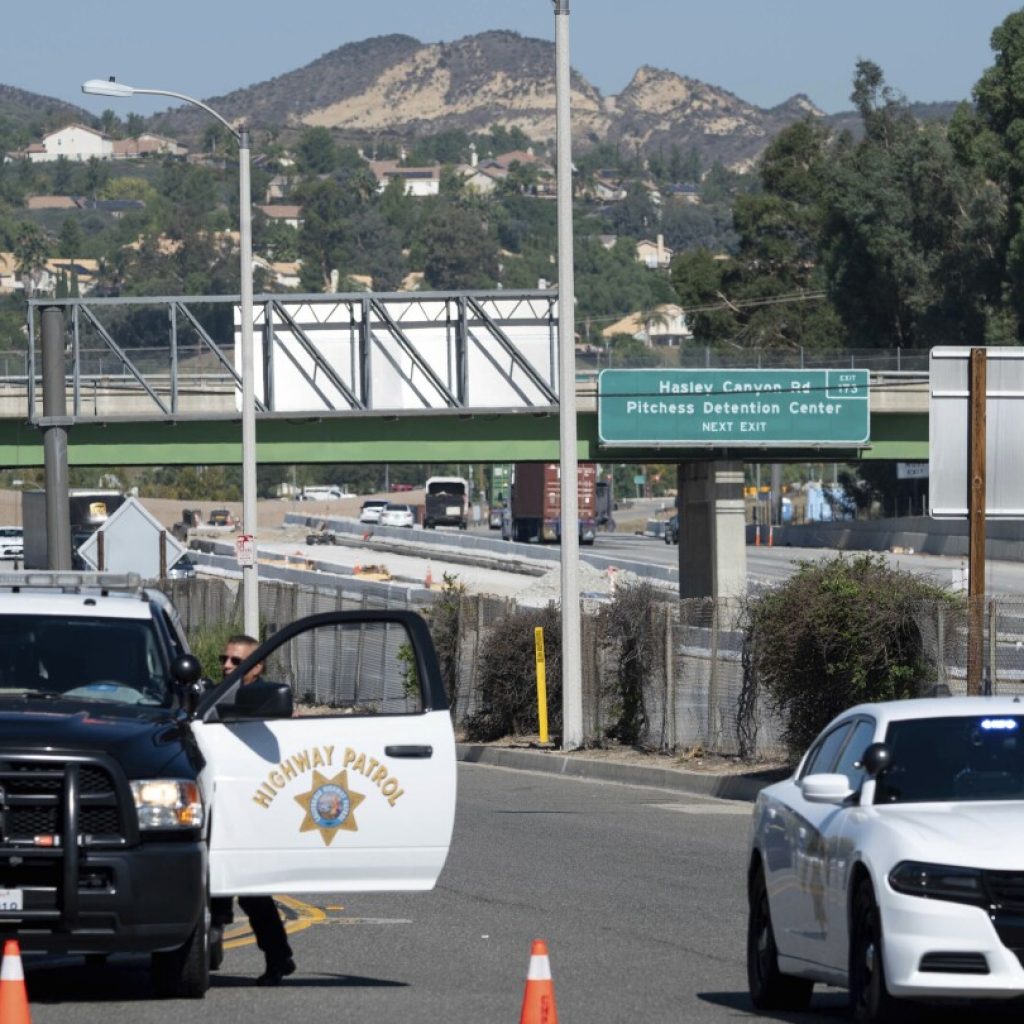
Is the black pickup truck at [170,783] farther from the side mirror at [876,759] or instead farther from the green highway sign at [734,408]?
the green highway sign at [734,408]

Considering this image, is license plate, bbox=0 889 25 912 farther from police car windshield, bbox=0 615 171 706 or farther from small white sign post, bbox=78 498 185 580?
small white sign post, bbox=78 498 185 580

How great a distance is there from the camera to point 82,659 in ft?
36.2

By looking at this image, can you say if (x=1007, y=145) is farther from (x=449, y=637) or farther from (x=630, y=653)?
(x=630, y=653)

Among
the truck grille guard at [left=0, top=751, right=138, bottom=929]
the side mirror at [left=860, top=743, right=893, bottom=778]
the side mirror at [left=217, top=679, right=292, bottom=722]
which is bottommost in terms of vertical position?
the truck grille guard at [left=0, top=751, right=138, bottom=929]

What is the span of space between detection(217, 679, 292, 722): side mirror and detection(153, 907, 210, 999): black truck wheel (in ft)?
2.96

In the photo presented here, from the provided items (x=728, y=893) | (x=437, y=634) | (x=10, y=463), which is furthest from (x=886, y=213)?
(x=728, y=893)

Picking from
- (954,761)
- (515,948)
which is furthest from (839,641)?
(954,761)

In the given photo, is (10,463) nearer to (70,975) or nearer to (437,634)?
(437,634)

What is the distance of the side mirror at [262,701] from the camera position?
396 inches

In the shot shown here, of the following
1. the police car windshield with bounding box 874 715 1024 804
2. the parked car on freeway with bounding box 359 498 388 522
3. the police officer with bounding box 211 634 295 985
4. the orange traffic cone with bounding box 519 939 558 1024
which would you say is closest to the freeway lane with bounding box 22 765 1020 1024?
the police officer with bounding box 211 634 295 985

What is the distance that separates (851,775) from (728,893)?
528 centimetres

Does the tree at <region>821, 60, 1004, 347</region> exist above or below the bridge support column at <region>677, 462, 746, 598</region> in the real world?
above

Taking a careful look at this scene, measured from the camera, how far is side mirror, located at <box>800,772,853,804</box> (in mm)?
9273

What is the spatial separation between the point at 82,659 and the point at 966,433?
13620 mm
